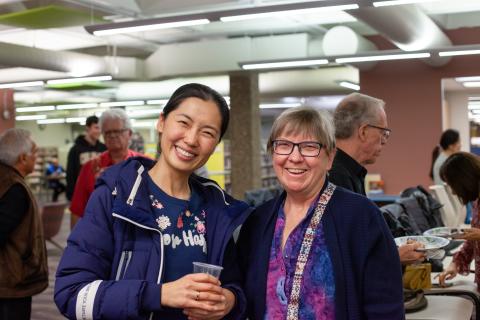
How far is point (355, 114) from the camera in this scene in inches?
115

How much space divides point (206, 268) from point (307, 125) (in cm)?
57

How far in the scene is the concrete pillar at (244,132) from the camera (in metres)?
12.0

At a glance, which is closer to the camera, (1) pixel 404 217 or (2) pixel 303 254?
(2) pixel 303 254

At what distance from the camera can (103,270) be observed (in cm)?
170

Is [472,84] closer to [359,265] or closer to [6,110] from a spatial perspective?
[6,110]

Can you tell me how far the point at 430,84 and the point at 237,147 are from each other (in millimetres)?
3877

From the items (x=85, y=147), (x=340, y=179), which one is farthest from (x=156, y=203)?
(x=85, y=147)

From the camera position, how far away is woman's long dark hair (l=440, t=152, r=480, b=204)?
370 cm

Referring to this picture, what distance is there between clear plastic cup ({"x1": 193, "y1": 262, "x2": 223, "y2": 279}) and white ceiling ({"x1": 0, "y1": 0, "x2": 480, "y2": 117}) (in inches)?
229

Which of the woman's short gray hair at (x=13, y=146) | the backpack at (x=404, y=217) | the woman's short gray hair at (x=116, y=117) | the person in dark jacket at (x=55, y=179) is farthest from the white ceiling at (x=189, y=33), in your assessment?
the person in dark jacket at (x=55, y=179)

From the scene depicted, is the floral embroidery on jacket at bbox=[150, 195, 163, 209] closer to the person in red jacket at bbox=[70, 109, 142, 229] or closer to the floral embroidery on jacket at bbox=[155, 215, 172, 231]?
the floral embroidery on jacket at bbox=[155, 215, 172, 231]

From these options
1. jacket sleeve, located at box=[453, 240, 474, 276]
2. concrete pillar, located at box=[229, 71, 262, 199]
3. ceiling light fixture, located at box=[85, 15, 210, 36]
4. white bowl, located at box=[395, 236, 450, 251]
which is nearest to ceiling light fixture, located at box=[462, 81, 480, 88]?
concrete pillar, located at box=[229, 71, 262, 199]

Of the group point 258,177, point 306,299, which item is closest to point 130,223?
point 306,299

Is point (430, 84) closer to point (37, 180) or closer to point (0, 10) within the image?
point (0, 10)
